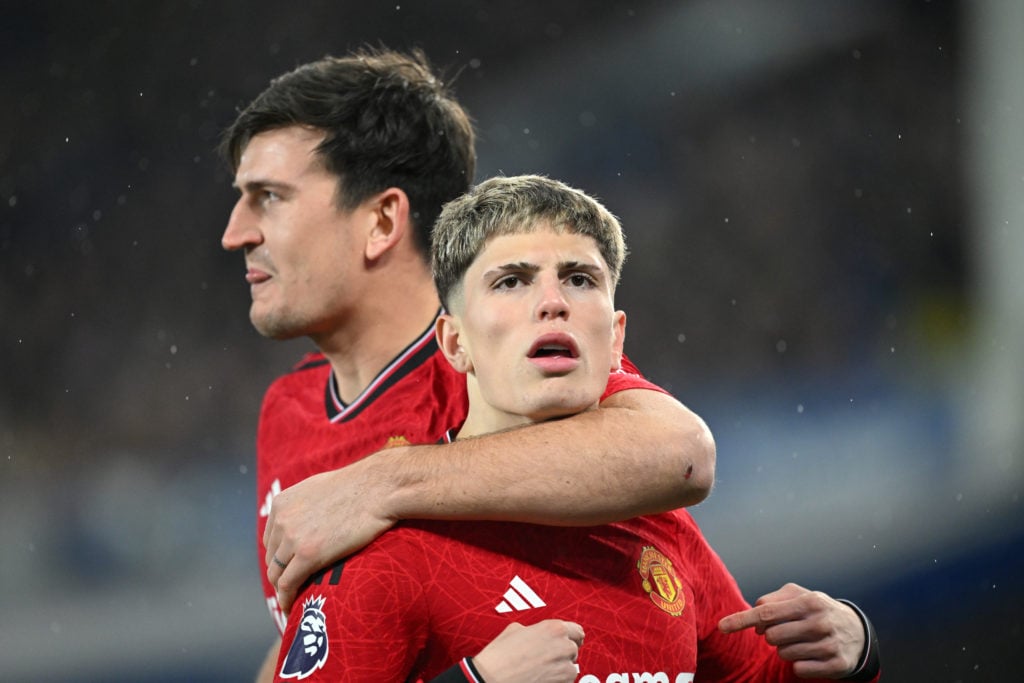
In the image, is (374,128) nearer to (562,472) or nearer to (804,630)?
(562,472)

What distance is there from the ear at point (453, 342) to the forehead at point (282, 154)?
97cm

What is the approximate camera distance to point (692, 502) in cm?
188

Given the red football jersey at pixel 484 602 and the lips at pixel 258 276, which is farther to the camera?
the lips at pixel 258 276

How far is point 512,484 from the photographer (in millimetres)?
1755

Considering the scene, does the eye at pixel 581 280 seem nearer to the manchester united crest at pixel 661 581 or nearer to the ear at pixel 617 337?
the ear at pixel 617 337

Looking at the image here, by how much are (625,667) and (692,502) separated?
27 cm

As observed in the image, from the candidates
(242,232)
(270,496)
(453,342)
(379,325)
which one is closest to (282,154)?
(242,232)

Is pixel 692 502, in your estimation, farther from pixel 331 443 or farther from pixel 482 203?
pixel 331 443

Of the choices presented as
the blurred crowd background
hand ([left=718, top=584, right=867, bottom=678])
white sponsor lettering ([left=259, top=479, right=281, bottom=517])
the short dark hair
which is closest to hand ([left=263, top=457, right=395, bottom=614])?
hand ([left=718, top=584, right=867, bottom=678])

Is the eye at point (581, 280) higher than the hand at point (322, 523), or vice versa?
the eye at point (581, 280)

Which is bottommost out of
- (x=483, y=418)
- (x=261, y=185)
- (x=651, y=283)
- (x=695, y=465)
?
(x=695, y=465)

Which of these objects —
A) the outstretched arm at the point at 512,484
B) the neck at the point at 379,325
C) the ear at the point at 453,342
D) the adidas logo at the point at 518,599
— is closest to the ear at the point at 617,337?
the outstretched arm at the point at 512,484

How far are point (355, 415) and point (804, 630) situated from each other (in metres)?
1.11

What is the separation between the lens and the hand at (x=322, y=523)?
1.77m
